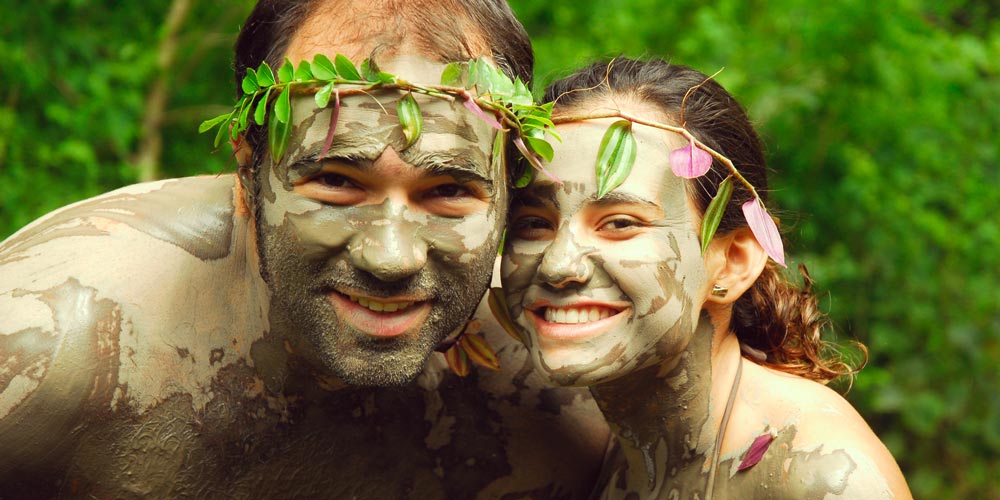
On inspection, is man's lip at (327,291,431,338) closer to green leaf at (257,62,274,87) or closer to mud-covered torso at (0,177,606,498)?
mud-covered torso at (0,177,606,498)

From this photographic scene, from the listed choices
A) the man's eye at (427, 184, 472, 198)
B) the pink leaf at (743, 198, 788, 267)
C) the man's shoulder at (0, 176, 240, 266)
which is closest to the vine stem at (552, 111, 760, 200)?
the pink leaf at (743, 198, 788, 267)

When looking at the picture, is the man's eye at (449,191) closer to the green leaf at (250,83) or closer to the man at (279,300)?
the man at (279,300)

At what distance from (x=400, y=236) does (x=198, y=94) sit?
16.8ft

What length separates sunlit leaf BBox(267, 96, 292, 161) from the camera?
3014 mm

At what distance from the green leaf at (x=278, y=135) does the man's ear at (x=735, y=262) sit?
1107 millimetres

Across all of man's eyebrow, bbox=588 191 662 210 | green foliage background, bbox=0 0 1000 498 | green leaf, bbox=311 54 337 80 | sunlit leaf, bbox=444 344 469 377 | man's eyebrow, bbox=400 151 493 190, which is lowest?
green foliage background, bbox=0 0 1000 498

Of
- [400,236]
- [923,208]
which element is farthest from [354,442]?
[923,208]

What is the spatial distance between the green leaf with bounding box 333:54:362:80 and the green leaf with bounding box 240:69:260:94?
Result: 0.25m

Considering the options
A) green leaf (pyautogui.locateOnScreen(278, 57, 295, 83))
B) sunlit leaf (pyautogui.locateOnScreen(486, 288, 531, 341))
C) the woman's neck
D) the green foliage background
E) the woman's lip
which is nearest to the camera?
green leaf (pyautogui.locateOnScreen(278, 57, 295, 83))

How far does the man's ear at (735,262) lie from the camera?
3.40m

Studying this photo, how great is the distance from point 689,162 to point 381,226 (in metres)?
0.79

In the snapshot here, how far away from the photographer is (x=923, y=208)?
6617 millimetres

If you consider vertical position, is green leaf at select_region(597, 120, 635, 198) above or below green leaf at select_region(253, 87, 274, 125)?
below

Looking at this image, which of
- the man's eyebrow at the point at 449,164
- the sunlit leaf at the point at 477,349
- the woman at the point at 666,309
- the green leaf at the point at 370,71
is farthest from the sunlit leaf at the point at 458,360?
the green leaf at the point at 370,71
